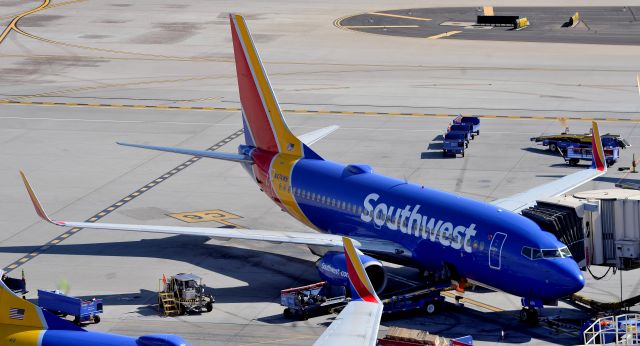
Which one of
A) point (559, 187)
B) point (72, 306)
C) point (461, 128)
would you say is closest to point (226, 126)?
point (461, 128)

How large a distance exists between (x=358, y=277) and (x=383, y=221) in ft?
52.0

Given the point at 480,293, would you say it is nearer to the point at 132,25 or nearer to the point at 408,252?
the point at 408,252

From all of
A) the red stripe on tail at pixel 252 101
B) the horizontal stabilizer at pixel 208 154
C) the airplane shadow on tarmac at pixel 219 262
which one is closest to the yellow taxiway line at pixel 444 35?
the red stripe on tail at pixel 252 101

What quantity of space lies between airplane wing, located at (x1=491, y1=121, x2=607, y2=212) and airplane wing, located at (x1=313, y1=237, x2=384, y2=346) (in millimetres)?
19970

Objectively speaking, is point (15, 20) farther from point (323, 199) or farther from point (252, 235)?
point (252, 235)

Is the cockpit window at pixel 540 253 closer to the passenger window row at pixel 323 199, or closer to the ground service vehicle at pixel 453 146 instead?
the passenger window row at pixel 323 199

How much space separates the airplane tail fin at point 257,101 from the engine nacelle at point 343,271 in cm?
1114

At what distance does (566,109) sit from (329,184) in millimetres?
40173

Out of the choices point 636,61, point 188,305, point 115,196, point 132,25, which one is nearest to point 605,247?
point 188,305

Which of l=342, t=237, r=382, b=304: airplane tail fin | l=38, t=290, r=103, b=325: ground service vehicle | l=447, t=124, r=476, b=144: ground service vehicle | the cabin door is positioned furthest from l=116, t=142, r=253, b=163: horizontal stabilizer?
l=342, t=237, r=382, b=304: airplane tail fin

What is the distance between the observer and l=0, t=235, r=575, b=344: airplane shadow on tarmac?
5050cm

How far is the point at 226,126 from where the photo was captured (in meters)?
90.9

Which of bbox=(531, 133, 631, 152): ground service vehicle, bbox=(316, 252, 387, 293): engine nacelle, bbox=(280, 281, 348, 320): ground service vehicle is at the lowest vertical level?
bbox=(531, 133, 631, 152): ground service vehicle

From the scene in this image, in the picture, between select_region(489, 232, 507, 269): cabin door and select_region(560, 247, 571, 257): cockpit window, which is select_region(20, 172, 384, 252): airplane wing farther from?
select_region(560, 247, 571, 257): cockpit window
